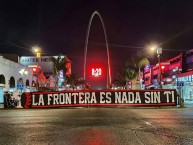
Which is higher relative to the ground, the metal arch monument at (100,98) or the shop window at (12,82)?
the shop window at (12,82)

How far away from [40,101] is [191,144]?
25659 millimetres

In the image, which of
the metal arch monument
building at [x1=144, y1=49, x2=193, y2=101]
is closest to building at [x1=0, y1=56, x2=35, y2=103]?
the metal arch monument

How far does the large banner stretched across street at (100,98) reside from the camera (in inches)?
1323

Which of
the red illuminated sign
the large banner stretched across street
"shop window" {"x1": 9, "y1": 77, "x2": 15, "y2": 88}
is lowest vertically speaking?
the large banner stretched across street

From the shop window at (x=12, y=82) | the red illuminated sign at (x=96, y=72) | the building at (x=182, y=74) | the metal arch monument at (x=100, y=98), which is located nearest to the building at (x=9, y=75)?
the shop window at (x=12, y=82)

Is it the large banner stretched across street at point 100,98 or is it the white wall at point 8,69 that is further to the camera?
the white wall at point 8,69

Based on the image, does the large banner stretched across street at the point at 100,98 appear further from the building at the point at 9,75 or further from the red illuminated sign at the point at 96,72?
the red illuminated sign at the point at 96,72

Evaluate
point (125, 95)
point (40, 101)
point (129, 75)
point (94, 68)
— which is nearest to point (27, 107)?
point (40, 101)

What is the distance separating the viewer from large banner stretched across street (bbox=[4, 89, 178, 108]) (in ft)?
110

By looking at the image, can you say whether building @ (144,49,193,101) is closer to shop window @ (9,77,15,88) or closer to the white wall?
the white wall

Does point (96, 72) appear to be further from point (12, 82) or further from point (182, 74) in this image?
point (182, 74)

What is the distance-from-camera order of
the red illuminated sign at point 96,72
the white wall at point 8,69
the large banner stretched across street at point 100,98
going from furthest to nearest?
the red illuminated sign at point 96,72, the white wall at point 8,69, the large banner stretched across street at point 100,98

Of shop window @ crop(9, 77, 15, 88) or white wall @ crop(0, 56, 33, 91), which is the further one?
shop window @ crop(9, 77, 15, 88)

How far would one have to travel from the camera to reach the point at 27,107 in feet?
111
